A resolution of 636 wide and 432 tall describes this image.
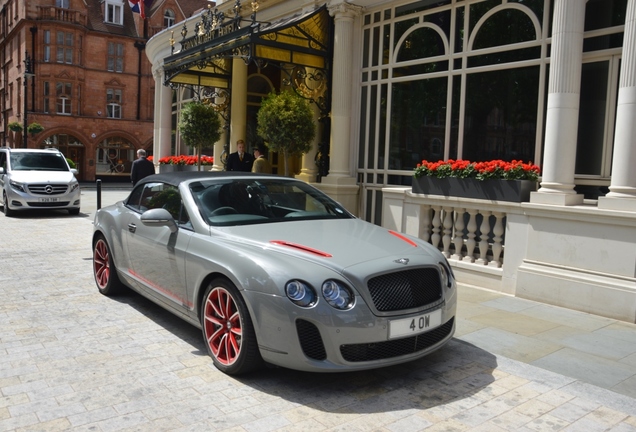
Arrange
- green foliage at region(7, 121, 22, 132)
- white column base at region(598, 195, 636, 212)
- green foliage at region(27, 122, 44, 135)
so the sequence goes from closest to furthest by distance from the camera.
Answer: white column base at region(598, 195, 636, 212), green foliage at region(27, 122, 44, 135), green foliage at region(7, 121, 22, 132)

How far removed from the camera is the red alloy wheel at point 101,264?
6762 millimetres

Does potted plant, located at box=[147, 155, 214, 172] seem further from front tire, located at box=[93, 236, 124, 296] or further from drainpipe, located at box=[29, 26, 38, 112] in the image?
drainpipe, located at box=[29, 26, 38, 112]

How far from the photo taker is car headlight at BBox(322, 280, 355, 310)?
3.96m

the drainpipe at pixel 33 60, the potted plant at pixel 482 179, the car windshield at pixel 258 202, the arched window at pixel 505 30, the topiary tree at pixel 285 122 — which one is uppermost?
the drainpipe at pixel 33 60

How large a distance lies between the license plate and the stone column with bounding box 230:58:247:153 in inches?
448

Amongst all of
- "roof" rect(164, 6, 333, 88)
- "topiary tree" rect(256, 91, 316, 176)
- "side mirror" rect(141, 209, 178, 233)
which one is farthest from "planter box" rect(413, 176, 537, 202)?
"roof" rect(164, 6, 333, 88)

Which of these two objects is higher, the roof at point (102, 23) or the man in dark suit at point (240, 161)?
the roof at point (102, 23)

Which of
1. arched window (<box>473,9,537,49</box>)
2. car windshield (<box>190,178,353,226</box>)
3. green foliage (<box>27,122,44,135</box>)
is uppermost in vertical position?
arched window (<box>473,9,537,49</box>)

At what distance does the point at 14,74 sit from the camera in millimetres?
44875

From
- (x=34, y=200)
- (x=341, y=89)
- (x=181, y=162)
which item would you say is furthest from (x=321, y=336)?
(x=181, y=162)

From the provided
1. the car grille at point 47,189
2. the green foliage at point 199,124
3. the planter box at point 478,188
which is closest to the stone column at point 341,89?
the planter box at point 478,188

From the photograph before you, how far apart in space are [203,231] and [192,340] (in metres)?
1.08

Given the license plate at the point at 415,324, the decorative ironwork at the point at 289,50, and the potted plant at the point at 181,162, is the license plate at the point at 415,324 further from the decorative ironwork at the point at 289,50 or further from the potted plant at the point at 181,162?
the potted plant at the point at 181,162

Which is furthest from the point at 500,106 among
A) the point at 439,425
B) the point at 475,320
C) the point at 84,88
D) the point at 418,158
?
the point at 84,88
